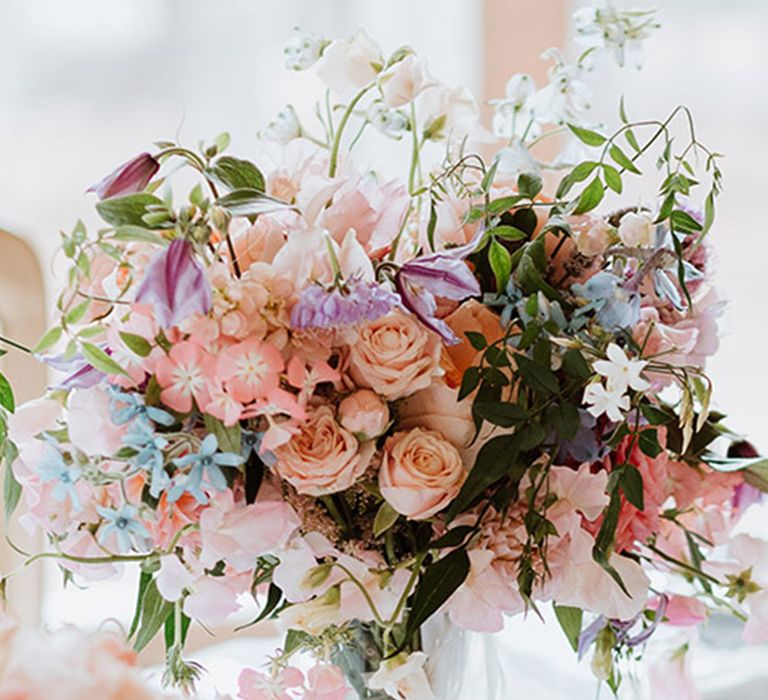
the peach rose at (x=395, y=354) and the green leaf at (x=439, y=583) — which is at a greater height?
the peach rose at (x=395, y=354)

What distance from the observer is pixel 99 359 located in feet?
2.15

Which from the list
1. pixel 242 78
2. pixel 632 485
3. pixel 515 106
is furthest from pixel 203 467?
pixel 242 78

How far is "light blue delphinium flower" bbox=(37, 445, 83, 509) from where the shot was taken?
2.25 ft

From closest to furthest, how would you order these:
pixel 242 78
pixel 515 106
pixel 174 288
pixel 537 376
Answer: pixel 174 288
pixel 537 376
pixel 515 106
pixel 242 78

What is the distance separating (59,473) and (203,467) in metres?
0.08

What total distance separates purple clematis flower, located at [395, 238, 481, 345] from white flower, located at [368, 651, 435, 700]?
0.19m

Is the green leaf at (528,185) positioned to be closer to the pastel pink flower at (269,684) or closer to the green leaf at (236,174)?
the green leaf at (236,174)

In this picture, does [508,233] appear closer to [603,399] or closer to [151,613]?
[603,399]

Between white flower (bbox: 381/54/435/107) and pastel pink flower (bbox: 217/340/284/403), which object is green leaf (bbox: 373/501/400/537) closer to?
pastel pink flower (bbox: 217/340/284/403)

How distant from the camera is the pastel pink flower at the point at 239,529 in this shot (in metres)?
0.69

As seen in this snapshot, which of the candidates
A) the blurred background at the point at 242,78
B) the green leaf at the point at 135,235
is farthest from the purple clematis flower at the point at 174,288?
the blurred background at the point at 242,78

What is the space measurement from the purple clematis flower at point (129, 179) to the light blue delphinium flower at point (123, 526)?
17cm

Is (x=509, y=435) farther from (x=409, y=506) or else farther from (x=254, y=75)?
(x=254, y=75)

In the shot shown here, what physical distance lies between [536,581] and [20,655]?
0.32m
